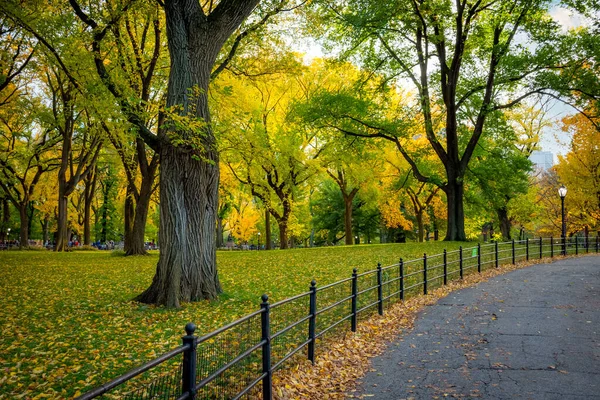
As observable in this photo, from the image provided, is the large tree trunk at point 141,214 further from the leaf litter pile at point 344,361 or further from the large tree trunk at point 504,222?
the large tree trunk at point 504,222

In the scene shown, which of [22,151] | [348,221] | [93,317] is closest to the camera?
[93,317]

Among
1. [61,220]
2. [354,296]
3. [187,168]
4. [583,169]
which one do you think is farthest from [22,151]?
[583,169]

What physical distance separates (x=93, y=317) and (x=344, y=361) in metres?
5.40

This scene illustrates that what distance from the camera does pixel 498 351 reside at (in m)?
7.13

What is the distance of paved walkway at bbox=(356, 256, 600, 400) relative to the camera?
5562 mm

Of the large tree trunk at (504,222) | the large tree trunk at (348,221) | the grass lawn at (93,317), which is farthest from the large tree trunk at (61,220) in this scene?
the large tree trunk at (504,222)

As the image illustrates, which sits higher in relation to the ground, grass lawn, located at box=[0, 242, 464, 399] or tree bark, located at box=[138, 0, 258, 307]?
tree bark, located at box=[138, 0, 258, 307]

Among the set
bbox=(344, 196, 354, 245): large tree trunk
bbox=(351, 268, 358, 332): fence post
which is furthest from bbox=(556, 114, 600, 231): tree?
bbox=(351, 268, 358, 332): fence post

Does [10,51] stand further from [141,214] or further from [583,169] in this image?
[583,169]

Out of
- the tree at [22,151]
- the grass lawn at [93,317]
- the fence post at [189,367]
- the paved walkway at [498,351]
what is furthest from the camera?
the tree at [22,151]

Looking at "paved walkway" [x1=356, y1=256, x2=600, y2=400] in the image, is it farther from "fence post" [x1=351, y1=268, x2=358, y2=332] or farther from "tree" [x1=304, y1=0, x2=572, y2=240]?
"tree" [x1=304, y1=0, x2=572, y2=240]

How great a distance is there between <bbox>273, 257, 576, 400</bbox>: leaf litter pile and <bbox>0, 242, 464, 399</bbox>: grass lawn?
7.47 ft

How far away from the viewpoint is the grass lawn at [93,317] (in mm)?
5930

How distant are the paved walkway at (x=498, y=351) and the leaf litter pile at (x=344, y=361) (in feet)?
0.80
